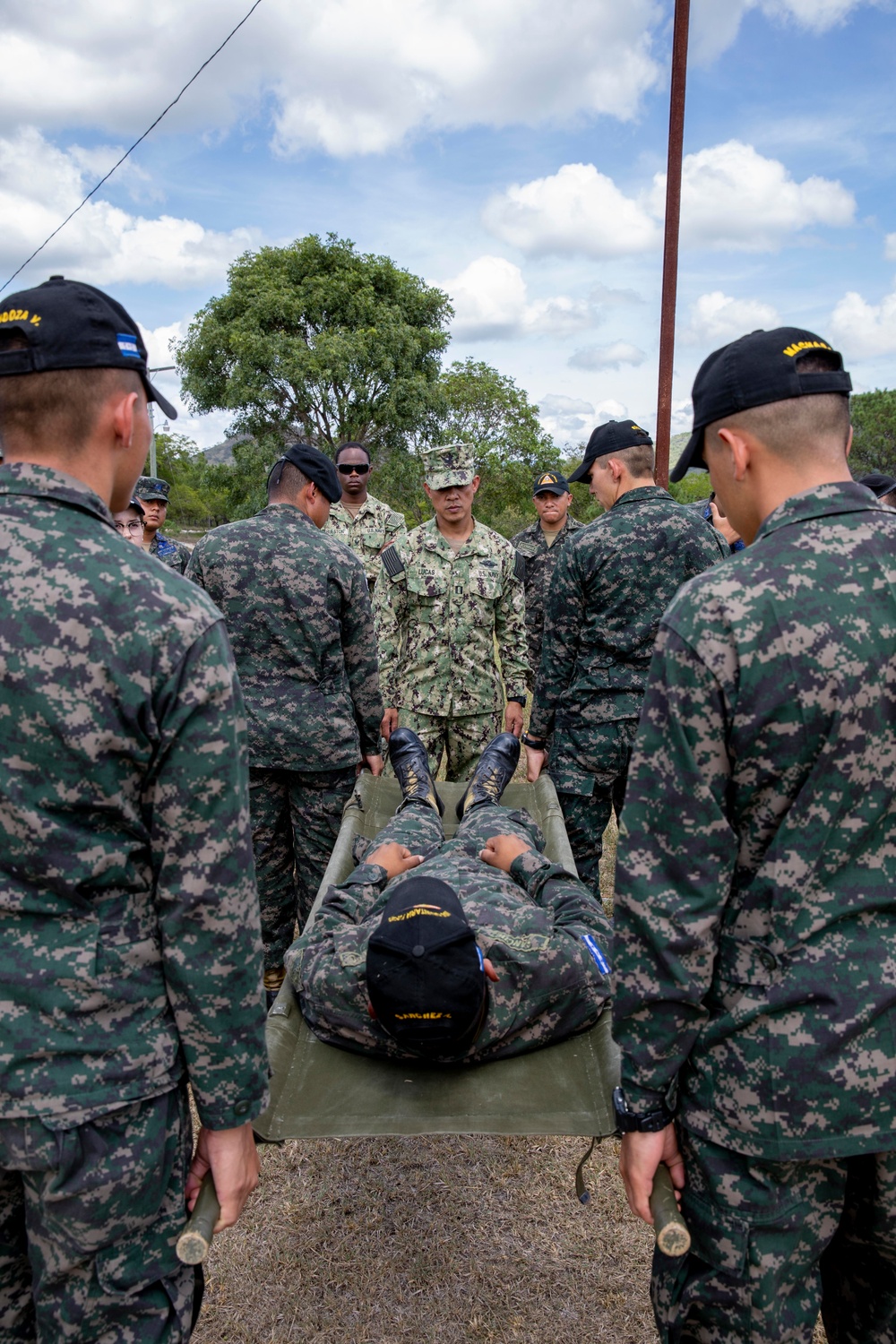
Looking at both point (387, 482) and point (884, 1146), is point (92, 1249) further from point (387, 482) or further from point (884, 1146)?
point (387, 482)

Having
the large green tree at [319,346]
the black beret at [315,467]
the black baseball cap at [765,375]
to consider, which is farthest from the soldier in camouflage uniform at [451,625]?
the large green tree at [319,346]

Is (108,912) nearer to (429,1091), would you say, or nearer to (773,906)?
(773,906)

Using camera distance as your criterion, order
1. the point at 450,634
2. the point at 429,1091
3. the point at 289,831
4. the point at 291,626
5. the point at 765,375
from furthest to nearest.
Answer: the point at 450,634 < the point at 289,831 < the point at 291,626 < the point at 429,1091 < the point at 765,375

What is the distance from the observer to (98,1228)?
1.32 meters

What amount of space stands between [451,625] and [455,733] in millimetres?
591

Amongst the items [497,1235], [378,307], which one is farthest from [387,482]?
[497,1235]

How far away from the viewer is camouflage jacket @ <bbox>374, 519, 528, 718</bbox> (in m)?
4.55

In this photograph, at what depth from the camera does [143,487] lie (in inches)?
223

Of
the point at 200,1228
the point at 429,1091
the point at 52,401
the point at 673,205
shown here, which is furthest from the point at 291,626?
the point at 673,205

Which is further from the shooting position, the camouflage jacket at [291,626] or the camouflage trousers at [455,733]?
the camouflage trousers at [455,733]

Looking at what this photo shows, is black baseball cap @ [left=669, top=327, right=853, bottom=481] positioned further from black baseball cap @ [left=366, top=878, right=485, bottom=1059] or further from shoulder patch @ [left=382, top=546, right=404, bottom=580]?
shoulder patch @ [left=382, top=546, right=404, bottom=580]

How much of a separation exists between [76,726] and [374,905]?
165cm

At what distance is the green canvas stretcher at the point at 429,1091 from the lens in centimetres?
206

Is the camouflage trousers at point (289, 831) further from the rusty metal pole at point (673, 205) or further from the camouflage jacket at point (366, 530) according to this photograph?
the rusty metal pole at point (673, 205)
